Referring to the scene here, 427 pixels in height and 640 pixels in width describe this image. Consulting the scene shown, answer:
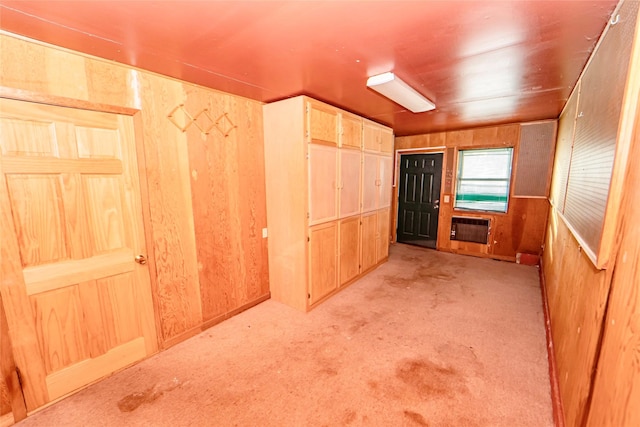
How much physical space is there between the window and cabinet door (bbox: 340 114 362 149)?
2.64 m

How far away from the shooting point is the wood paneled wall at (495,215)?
443cm

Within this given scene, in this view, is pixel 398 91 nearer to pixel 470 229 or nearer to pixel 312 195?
pixel 312 195

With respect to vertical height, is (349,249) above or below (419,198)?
below

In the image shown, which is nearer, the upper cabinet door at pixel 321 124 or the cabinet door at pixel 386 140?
the upper cabinet door at pixel 321 124

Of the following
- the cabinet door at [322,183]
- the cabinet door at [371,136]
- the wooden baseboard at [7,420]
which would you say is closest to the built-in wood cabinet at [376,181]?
the cabinet door at [371,136]

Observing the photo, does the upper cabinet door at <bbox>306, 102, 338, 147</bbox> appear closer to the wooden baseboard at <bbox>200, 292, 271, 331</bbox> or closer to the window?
the wooden baseboard at <bbox>200, 292, 271, 331</bbox>

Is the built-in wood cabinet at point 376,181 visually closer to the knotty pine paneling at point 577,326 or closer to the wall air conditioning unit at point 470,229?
the wall air conditioning unit at point 470,229


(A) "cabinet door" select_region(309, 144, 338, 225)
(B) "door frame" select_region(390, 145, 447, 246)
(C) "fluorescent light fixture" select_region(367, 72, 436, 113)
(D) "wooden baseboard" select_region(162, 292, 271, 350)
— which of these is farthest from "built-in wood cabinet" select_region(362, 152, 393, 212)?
(D) "wooden baseboard" select_region(162, 292, 271, 350)

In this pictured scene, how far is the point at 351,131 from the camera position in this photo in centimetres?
341

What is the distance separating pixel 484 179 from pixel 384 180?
2.16 meters

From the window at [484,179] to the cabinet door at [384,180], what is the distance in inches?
65.5

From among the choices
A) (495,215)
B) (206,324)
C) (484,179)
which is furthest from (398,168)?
(206,324)

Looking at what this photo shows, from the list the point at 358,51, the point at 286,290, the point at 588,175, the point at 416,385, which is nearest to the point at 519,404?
the point at 416,385

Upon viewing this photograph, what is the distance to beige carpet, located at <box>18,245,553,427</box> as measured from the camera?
1683 mm
